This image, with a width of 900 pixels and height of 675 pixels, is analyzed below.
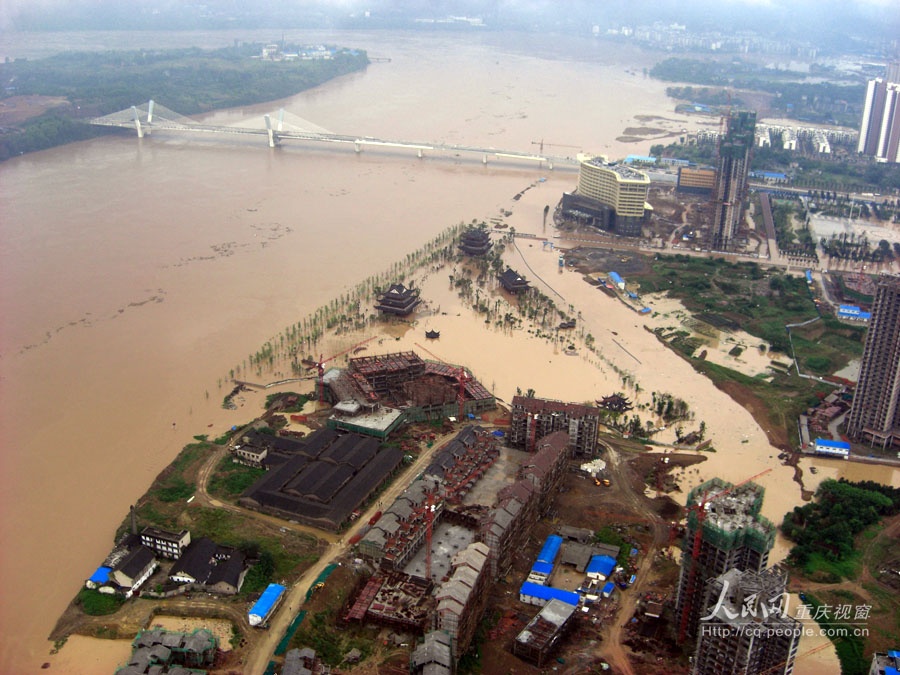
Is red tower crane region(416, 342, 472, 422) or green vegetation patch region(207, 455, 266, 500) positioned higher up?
red tower crane region(416, 342, 472, 422)

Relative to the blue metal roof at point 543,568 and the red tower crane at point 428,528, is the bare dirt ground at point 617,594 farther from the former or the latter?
the red tower crane at point 428,528

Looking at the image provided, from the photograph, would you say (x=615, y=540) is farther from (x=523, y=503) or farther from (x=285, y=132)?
(x=285, y=132)

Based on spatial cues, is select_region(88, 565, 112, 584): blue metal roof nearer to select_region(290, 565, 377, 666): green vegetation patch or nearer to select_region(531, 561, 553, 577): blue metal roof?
select_region(290, 565, 377, 666): green vegetation patch

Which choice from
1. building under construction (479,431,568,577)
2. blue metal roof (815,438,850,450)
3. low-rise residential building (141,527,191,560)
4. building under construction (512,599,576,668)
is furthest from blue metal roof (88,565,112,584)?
blue metal roof (815,438,850,450)

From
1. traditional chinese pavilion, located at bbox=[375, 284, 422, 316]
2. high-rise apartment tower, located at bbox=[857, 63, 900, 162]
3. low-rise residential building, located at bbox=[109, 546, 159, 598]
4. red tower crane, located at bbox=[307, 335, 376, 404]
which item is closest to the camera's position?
low-rise residential building, located at bbox=[109, 546, 159, 598]

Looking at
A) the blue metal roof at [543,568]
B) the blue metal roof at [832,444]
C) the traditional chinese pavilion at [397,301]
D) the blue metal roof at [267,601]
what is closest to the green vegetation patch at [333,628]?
the blue metal roof at [267,601]

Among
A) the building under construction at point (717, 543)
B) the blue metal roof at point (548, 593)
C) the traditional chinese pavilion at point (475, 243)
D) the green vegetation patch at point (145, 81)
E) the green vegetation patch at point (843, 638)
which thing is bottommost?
the green vegetation patch at point (843, 638)

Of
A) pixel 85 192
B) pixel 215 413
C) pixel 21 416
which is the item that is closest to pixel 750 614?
pixel 215 413
